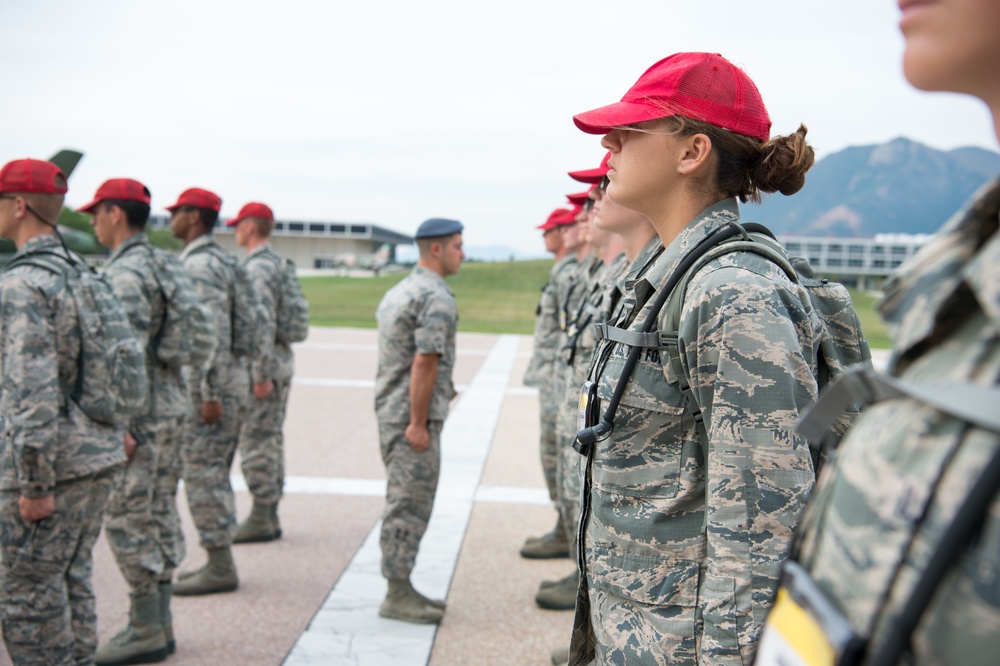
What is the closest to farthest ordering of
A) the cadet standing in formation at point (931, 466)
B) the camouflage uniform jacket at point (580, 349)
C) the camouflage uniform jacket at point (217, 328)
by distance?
the cadet standing in formation at point (931, 466) < the camouflage uniform jacket at point (580, 349) < the camouflage uniform jacket at point (217, 328)

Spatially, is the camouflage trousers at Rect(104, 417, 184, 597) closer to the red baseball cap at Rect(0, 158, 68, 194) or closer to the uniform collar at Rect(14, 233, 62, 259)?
the uniform collar at Rect(14, 233, 62, 259)

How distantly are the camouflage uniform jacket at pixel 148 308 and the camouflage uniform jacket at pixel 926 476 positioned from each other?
4.28 metres

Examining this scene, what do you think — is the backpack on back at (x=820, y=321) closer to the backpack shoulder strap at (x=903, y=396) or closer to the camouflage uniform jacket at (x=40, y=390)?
the backpack shoulder strap at (x=903, y=396)

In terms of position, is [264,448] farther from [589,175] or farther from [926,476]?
[926,476]

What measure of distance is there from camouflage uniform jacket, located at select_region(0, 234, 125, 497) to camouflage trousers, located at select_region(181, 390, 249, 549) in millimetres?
1761

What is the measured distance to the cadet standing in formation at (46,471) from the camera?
11.2 feet

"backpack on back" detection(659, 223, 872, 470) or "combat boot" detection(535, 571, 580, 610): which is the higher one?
"backpack on back" detection(659, 223, 872, 470)

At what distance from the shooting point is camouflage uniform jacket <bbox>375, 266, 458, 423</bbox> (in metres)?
4.73

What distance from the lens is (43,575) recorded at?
354cm

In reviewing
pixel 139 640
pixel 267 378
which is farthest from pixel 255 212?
pixel 139 640

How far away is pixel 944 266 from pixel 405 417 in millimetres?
4093

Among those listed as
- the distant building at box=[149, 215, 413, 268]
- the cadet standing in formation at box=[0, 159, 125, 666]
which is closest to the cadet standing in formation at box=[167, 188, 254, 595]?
the cadet standing in formation at box=[0, 159, 125, 666]

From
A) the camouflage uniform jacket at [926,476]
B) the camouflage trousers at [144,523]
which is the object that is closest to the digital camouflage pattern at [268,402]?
the camouflage trousers at [144,523]

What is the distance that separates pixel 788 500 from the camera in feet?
5.90
